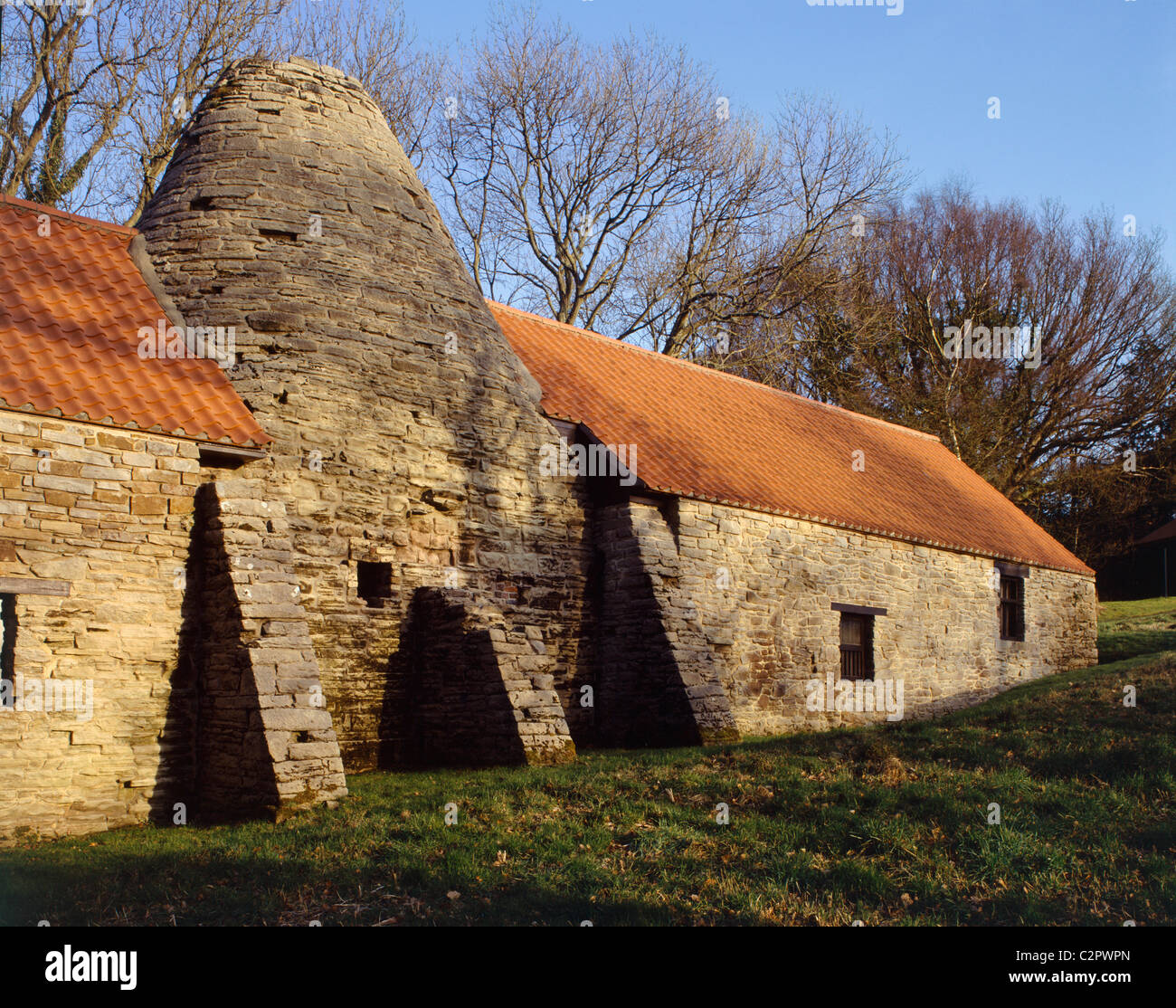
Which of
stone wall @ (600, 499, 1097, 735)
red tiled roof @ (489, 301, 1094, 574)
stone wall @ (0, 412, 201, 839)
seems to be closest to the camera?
stone wall @ (0, 412, 201, 839)

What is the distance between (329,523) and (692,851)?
5.43 m

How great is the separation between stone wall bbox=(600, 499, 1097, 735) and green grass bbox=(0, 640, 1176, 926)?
3.34 meters

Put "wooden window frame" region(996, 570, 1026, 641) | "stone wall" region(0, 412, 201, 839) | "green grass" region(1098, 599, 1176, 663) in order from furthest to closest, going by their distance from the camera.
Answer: "green grass" region(1098, 599, 1176, 663) < "wooden window frame" region(996, 570, 1026, 641) < "stone wall" region(0, 412, 201, 839)

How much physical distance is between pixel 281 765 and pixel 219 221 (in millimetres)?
6219

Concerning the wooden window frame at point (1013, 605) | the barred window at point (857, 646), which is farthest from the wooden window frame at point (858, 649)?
the wooden window frame at point (1013, 605)

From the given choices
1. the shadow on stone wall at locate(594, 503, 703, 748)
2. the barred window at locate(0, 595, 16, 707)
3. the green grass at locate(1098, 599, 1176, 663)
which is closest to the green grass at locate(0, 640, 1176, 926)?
the barred window at locate(0, 595, 16, 707)

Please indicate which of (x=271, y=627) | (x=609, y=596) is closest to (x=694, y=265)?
(x=609, y=596)

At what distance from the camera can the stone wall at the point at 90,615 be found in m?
8.26

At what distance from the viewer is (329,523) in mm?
10664

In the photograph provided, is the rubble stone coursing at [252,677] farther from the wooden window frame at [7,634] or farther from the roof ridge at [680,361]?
the roof ridge at [680,361]

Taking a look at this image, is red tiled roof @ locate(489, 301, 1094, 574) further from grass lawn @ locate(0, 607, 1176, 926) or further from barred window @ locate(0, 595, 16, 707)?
barred window @ locate(0, 595, 16, 707)

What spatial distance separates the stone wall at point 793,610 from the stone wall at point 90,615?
583 centimetres

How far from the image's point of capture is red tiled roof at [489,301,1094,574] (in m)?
15.0
